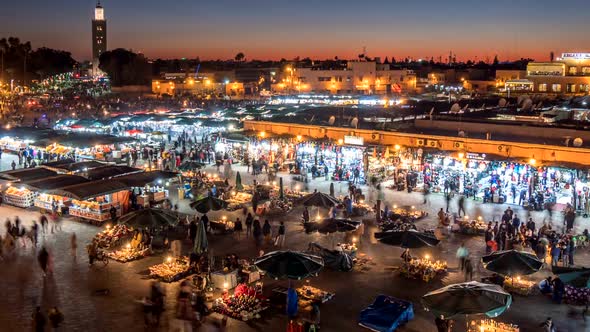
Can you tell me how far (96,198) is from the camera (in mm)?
21016

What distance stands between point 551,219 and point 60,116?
4831cm

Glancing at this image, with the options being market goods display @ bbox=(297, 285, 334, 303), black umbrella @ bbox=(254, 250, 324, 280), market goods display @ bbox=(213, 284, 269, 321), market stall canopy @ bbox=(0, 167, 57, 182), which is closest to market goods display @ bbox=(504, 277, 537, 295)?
market goods display @ bbox=(297, 285, 334, 303)

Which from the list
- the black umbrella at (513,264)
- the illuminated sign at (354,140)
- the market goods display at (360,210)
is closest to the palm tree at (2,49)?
the illuminated sign at (354,140)

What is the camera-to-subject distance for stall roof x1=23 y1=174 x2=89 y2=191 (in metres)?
20.8

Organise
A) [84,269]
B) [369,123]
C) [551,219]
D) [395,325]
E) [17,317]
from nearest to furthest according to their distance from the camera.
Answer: [395,325] < [17,317] < [84,269] < [551,219] < [369,123]

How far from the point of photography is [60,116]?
55781 mm

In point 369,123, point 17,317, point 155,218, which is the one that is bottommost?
point 17,317

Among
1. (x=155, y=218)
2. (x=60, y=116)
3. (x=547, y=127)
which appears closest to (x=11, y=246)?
(x=155, y=218)

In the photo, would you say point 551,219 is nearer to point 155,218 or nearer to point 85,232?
point 155,218

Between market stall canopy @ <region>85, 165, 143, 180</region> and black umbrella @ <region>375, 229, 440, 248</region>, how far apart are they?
12.9 m

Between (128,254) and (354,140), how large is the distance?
14.9 metres

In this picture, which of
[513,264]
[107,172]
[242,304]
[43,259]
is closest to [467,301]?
[513,264]

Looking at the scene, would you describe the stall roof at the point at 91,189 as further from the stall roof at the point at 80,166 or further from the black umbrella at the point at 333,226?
the black umbrella at the point at 333,226

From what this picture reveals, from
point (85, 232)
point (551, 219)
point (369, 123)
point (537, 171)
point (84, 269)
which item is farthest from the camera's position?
point (369, 123)
